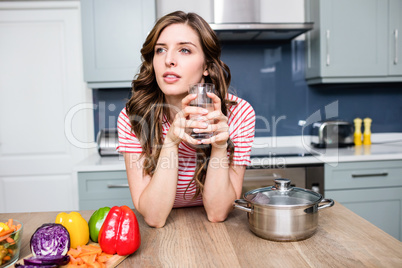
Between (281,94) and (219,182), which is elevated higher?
(281,94)

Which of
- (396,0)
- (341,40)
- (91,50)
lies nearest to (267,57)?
(341,40)

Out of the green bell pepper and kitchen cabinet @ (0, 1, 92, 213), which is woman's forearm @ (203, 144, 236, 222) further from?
kitchen cabinet @ (0, 1, 92, 213)

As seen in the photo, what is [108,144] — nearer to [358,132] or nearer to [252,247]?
[252,247]

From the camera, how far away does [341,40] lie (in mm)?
2705

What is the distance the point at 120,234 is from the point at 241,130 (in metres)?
0.68

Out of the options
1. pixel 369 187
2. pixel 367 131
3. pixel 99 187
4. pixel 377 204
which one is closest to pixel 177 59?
pixel 99 187

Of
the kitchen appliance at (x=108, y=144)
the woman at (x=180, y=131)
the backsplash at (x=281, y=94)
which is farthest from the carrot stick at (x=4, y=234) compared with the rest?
the backsplash at (x=281, y=94)

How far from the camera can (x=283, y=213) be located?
901mm

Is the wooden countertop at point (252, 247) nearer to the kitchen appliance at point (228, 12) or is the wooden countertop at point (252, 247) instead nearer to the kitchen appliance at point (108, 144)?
the kitchen appliance at point (108, 144)

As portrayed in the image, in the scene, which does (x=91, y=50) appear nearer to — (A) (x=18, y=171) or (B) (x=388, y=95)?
(A) (x=18, y=171)

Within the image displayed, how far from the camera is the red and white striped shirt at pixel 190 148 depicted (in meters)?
1.31

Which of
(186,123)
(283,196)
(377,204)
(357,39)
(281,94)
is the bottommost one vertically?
(377,204)

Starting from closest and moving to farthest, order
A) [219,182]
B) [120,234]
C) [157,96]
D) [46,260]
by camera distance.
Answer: [46,260] < [120,234] < [219,182] < [157,96]

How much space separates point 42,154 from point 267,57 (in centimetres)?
217
